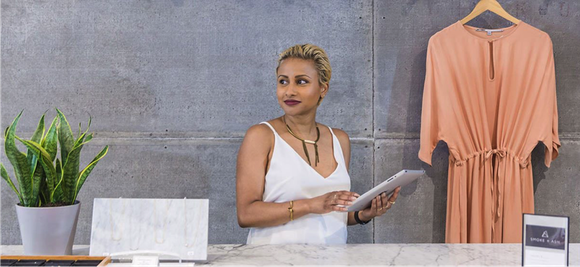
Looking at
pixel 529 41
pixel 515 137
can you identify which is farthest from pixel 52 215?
pixel 529 41

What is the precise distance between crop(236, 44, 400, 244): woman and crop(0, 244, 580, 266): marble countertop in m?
0.40

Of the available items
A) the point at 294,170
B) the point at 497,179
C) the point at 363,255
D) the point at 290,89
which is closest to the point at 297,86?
the point at 290,89

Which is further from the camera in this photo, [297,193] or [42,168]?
[297,193]

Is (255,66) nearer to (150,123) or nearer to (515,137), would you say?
(150,123)

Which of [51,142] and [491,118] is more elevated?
[491,118]

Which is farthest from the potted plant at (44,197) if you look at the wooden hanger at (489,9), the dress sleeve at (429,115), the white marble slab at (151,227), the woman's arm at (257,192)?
the wooden hanger at (489,9)

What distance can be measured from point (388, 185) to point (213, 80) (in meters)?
1.73

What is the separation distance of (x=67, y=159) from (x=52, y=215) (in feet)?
0.61

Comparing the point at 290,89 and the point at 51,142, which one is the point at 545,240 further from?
the point at 51,142

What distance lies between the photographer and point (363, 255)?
149cm

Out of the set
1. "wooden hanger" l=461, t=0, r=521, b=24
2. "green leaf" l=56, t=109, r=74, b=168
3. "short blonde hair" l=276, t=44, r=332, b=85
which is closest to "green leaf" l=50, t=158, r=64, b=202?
"green leaf" l=56, t=109, r=74, b=168

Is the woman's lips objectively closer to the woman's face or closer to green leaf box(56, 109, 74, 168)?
the woman's face

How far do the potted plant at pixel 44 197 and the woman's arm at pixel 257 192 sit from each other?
752 millimetres

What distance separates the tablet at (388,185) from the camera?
1.60 meters
